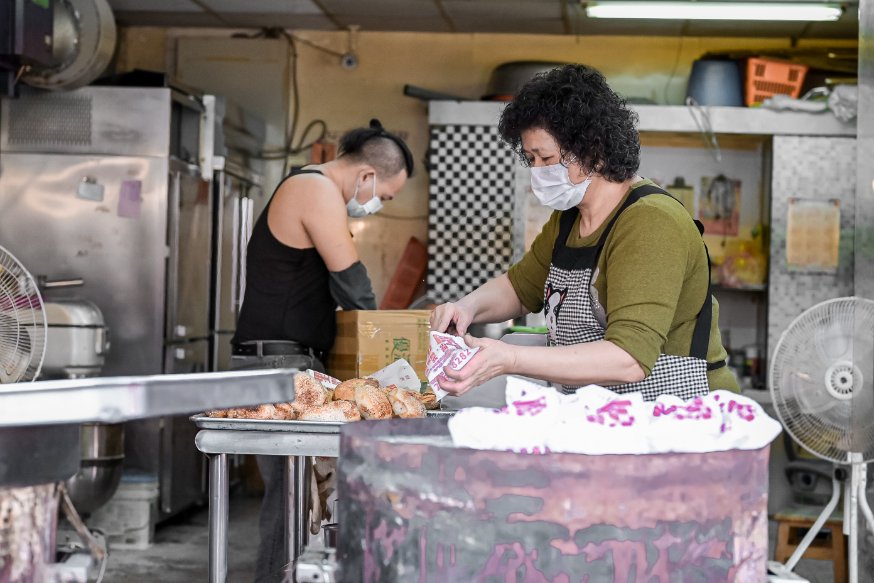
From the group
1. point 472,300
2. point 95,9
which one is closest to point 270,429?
point 472,300

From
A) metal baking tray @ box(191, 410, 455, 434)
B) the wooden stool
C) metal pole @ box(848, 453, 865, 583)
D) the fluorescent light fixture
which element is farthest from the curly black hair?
the fluorescent light fixture

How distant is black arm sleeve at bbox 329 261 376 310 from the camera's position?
387 cm

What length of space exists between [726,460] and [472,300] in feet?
4.64

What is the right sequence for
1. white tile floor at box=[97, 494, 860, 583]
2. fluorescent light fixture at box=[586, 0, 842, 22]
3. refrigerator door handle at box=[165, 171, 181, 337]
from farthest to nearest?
fluorescent light fixture at box=[586, 0, 842, 22]
refrigerator door handle at box=[165, 171, 181, 337]
white tile floor at box=[97, 494, 860, 583]

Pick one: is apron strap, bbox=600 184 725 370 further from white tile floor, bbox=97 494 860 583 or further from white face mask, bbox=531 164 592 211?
white tile floor, bbox=97 494 860 583

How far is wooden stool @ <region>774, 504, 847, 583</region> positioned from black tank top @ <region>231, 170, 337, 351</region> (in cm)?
229

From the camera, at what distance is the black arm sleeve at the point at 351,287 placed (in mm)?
3871

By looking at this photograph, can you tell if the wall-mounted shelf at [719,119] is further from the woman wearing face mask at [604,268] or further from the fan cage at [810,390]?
the woman wearing face mask at [604,268]

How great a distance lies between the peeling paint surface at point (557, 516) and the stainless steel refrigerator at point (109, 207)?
4.19 meters

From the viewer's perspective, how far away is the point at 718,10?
21.2ft

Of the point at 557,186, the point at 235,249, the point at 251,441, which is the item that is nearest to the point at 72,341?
the point at 235,249

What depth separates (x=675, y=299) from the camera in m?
2.33

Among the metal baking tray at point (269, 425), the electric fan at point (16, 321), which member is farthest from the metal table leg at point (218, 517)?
the electric fan at point (16, 321)

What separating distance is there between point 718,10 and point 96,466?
4.32 meters
